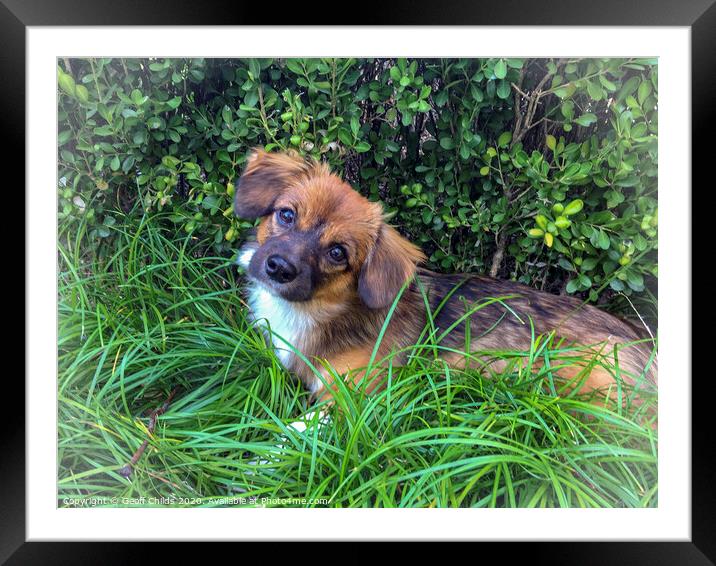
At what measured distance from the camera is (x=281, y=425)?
7.38ft

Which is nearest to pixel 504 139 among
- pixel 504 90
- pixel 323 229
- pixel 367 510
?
pixel 504 90

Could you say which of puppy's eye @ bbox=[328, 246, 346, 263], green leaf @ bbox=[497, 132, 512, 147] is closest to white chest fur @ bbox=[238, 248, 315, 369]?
puppy's eye @ bbox=[328, 246, 346, 263]

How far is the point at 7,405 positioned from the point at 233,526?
962mm

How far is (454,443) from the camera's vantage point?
213 centimetres

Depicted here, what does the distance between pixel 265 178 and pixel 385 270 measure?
2.24 ft

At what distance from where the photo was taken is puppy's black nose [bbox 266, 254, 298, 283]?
2.32 metres

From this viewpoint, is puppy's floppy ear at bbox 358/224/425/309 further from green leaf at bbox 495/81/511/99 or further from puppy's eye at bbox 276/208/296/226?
green leaf at bbox 495/81/511/99

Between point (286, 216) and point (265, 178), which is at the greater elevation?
point (265, 178)

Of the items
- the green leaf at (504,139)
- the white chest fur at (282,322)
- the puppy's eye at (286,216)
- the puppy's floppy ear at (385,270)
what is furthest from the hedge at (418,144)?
the white chest fur at (282,322)

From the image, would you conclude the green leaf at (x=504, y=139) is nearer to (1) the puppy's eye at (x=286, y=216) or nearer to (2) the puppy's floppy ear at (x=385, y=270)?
(2) the puppy's floppy ear at (x=385, y=270)
